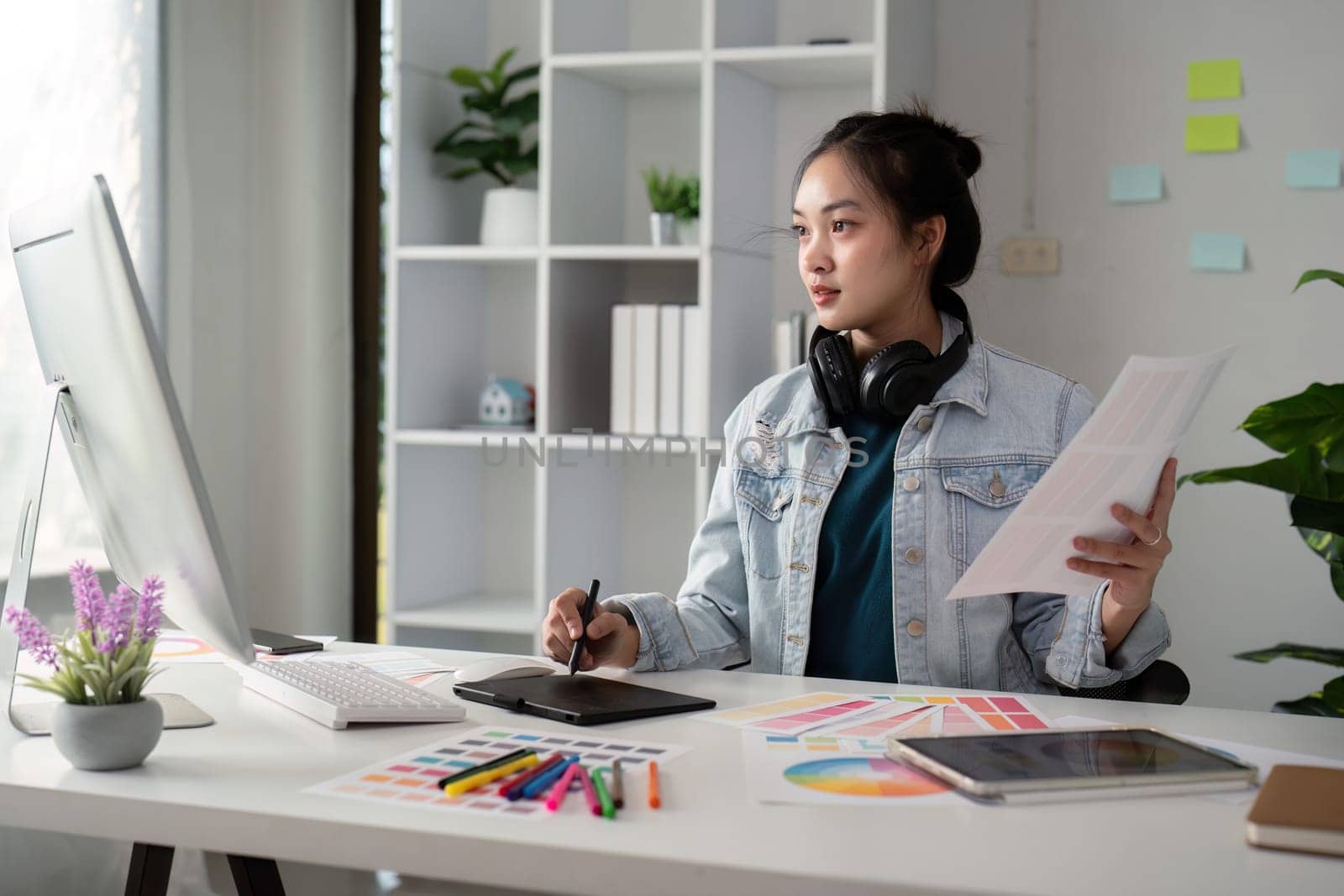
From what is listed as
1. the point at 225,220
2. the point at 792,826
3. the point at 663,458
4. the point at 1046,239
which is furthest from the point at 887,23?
the point at 792,826

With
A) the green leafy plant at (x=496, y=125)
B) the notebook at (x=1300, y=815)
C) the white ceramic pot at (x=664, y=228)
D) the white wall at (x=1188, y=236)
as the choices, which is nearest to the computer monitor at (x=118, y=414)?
the notebook at (x=1300, y=815)

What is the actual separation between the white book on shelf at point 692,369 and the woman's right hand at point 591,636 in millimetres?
1134

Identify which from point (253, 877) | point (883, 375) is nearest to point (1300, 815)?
point (883, 375)

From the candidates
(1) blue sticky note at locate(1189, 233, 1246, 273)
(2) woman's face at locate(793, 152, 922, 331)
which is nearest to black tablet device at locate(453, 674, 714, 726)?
(2) woman's face at locate(793, 152, 922, 331)

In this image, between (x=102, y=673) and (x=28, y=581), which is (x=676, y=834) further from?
(x=28, y=581)

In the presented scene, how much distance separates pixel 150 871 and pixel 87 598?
43 cm

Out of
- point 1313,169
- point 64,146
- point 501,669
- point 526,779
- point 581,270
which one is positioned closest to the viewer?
point 526,779

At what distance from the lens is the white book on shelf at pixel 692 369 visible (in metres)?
2.54

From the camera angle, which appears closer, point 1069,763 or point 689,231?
point 1069,763

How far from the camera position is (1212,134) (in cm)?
256

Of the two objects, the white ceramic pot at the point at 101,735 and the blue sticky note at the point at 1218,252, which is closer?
the white ceramic pot at the point at 101,735

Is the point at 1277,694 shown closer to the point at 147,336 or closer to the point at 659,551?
the point at 659,551

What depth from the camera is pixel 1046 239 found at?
268cm

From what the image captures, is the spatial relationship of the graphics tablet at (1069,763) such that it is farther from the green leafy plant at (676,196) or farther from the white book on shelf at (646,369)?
the green leafy plant at (676,196)
